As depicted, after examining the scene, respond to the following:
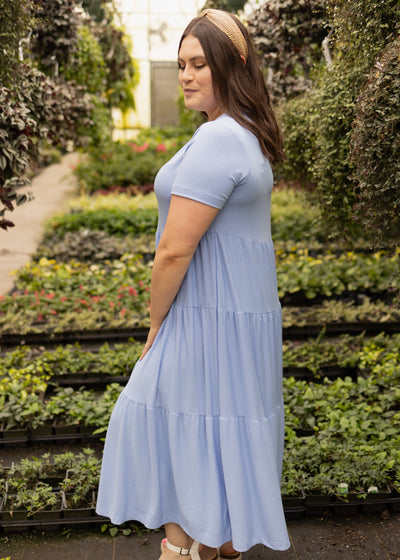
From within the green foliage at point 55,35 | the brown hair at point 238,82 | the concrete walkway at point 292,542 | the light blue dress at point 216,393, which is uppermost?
the green foliage at point 55,35

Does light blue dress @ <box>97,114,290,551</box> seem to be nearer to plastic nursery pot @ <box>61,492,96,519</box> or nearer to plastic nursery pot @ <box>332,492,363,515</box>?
plastic nursery pot @ <box>61,492,96,519</box>

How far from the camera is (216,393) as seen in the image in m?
1.75

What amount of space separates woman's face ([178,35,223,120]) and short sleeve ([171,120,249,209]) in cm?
11

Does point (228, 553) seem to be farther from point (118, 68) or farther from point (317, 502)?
point (118, 68)

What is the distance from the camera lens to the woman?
165 centimetres

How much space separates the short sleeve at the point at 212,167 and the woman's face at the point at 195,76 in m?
0.11

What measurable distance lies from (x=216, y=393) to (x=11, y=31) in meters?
2.12

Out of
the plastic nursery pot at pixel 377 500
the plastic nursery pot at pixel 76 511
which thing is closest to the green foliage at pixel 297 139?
the plastic nursery pot at pixel 377 500

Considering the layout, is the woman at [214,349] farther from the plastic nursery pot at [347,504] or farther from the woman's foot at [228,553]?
the plastic nursery pot at [347,504]

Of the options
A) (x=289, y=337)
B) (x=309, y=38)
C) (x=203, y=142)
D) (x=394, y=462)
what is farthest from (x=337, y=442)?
(x=309, y=38)

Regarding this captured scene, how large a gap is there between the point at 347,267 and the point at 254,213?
3760 millimetres

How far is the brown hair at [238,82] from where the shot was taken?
63.8 inches

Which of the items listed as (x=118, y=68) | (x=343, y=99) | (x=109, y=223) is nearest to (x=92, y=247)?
(x=109, y=223)

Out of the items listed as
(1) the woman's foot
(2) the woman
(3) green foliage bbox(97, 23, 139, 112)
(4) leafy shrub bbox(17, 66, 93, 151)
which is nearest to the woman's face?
Answer: (2) the woman
